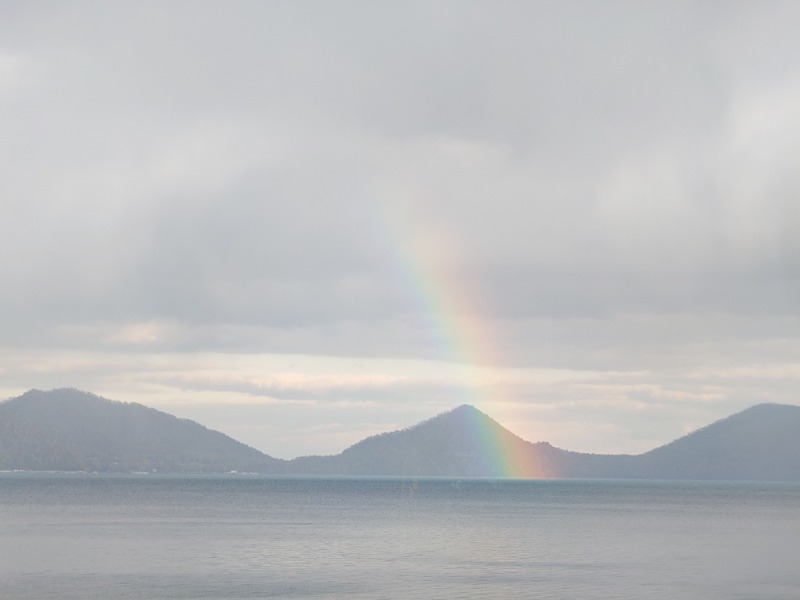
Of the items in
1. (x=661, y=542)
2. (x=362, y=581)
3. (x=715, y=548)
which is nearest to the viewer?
(x=362, y=581)

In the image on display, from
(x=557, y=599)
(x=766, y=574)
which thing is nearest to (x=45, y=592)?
(x=557, y=599)

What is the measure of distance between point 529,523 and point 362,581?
240 feet

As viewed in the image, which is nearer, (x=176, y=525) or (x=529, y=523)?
(x=176, y=525)

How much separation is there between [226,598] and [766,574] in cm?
3945

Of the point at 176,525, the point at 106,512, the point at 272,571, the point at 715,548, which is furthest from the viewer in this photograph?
the point at 106,512

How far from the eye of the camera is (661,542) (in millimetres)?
105312

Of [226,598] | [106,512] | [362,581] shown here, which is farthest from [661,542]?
[106,512]

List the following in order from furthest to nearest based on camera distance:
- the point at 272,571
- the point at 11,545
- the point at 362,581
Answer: the point at 11,545, the point at 272,571, the point at 362,581

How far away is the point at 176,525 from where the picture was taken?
122 m

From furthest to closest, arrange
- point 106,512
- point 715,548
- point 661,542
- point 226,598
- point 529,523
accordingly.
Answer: point 106,512, point 529,523, point 661,542, point 715,548, point 226,598

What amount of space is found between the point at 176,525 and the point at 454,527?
32.0 m

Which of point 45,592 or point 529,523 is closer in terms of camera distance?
point 45,592

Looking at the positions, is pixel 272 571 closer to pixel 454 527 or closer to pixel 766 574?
pixel 766 574

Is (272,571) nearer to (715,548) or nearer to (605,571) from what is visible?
(605,571)
